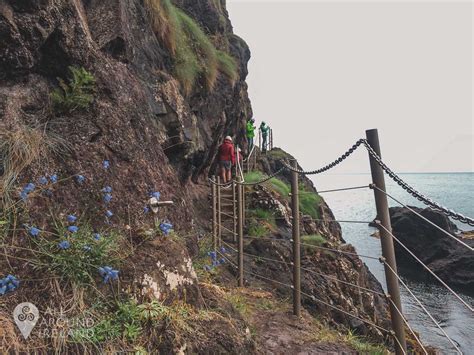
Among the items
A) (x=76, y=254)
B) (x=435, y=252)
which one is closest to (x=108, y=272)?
(x=76, y=254)

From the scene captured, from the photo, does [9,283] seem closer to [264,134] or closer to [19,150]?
[19,150]

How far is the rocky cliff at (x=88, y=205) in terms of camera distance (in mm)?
2012

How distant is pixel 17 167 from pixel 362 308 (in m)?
6.55

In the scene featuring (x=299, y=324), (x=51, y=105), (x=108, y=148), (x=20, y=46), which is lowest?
(x=299, y=324)

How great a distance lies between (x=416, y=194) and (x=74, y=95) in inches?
111

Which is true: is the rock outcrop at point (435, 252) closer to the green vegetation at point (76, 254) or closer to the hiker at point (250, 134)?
the hiker at point (250, 134)

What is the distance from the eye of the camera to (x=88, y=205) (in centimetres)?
258

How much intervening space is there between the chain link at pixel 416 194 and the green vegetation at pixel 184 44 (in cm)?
517

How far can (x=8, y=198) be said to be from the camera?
7.23ft

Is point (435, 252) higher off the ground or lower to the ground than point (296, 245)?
lower

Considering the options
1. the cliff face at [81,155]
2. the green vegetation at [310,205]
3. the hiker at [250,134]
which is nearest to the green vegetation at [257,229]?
the green vegetation at [310,205]

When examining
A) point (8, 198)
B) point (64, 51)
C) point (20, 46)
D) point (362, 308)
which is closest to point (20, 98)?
point (20, 46)

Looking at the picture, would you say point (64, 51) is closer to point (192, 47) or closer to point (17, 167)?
point (17, 167)

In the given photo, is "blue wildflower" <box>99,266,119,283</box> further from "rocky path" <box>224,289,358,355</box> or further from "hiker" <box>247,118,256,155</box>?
"hiker" <box>247,118,256,155</box>
